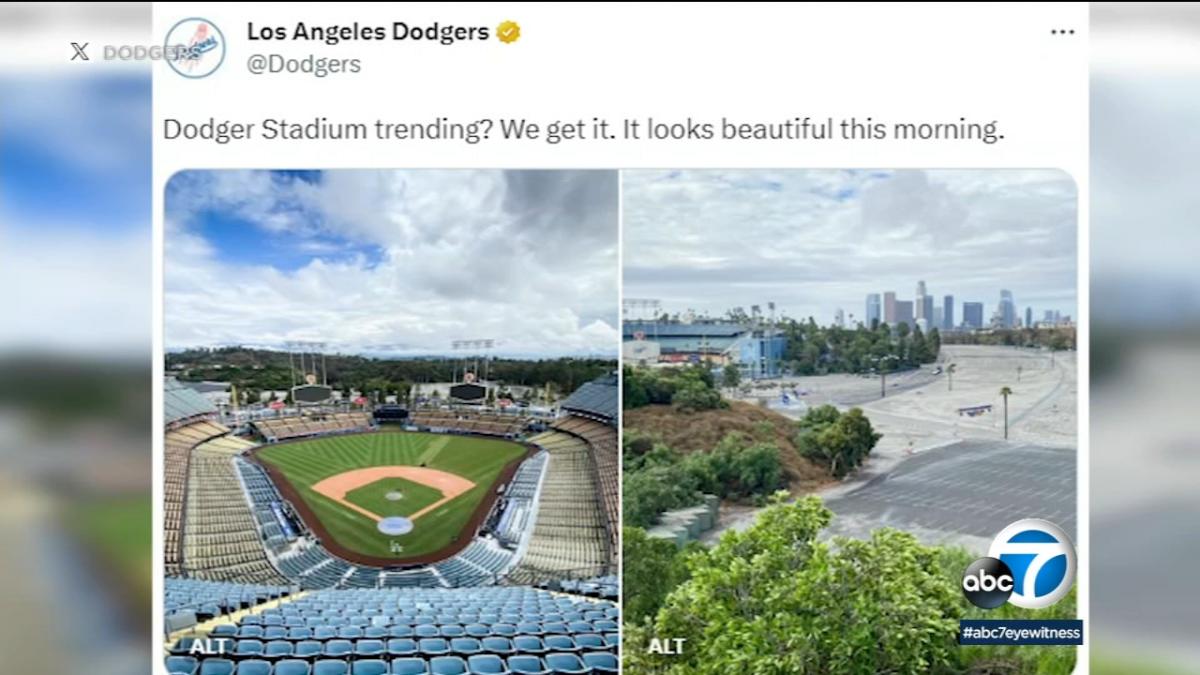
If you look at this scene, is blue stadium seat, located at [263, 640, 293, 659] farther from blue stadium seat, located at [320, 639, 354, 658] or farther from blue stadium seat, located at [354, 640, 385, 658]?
blue stadium seat, located at [354, 640, 385, 658]

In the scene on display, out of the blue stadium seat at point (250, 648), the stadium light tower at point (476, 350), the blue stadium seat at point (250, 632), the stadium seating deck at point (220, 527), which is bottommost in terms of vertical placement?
the blue stadium seat at point (250, 648)

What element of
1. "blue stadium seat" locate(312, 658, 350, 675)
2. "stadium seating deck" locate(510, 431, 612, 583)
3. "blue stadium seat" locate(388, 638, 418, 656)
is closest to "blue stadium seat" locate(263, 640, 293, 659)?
"blue stadium seat" locate(312, 658, 350, 675)

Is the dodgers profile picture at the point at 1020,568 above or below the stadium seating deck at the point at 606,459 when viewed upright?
below

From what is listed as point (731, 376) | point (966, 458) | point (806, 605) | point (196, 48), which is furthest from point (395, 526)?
point (966, 458)

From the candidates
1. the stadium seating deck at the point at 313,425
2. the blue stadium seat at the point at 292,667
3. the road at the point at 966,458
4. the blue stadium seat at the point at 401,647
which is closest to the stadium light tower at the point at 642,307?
the road at the point at 966,458

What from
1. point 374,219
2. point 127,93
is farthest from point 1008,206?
point 127,93

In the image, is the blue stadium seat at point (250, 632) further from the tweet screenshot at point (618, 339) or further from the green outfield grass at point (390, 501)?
the green outfield grass at point (390, 501)

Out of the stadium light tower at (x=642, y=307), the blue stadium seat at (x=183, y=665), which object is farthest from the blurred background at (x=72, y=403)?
the stadium light tower at (x=642, y=307)

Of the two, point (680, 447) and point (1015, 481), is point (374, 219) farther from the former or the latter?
point (1015, 481)
